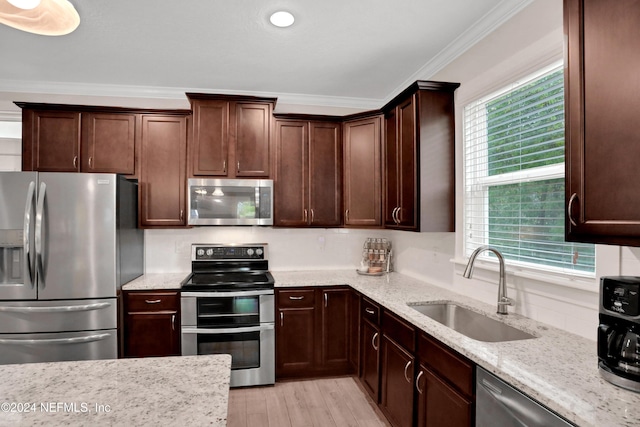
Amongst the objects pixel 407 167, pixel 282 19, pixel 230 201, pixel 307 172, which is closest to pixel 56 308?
pixel 230 201

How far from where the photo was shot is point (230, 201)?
338 centimetres

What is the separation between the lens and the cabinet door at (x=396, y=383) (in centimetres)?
216

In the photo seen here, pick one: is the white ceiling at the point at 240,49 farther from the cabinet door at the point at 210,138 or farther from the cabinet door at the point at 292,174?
the cabinet door at the point at 292,174

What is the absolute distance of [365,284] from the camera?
3.10 m

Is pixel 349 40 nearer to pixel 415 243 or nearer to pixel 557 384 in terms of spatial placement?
pixel 415 243

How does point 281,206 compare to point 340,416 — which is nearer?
point 340,416

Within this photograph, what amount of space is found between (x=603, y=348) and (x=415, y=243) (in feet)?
6.98

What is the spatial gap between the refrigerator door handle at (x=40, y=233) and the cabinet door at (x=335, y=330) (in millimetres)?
2178

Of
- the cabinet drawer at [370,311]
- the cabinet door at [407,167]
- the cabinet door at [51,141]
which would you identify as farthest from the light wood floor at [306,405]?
the cabinet door at [51,141]

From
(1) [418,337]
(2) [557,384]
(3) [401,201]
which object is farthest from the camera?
(3) [401,201]

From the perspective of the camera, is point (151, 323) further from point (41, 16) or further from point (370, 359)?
point (41, 16)

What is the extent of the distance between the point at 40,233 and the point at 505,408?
310cm

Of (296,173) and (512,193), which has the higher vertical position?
(296,173)

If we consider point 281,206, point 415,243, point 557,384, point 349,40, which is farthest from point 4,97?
point 557,384
